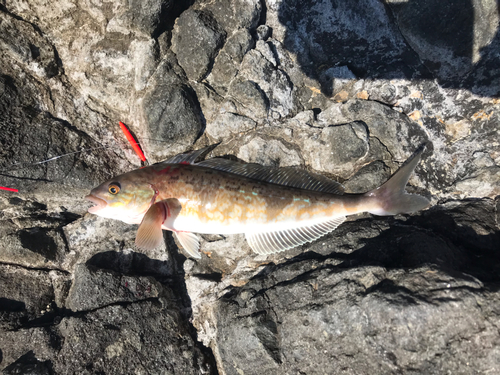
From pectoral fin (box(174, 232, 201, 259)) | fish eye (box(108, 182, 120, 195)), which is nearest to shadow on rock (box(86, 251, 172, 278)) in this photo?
pectoral fin (box(174, 232, 201, 259))

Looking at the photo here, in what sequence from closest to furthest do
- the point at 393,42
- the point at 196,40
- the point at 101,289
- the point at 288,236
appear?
the point at 101,289 < the point at 288,236 < the point at 196,40 < the point at 393,42

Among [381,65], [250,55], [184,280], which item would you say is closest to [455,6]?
[381,65]

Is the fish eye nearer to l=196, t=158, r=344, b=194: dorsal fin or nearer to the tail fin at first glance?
l=196, t=158, r=344, b=194: dorsal fin

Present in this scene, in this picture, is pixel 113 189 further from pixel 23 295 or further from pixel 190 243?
pixel 23 295

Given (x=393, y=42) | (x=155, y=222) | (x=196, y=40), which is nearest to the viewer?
(x=155, y=222)

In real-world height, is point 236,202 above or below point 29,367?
above

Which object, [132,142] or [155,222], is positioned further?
[132,142]

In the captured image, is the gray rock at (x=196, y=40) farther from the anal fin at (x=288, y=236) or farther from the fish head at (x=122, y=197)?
the anal fin at (x=288, y=236)

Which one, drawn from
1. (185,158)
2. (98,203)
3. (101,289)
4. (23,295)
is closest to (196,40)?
(185,158)

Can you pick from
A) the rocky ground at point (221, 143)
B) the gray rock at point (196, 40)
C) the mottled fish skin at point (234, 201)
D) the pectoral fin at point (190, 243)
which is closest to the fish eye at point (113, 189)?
the mottled fish skin at point (234, 201)
